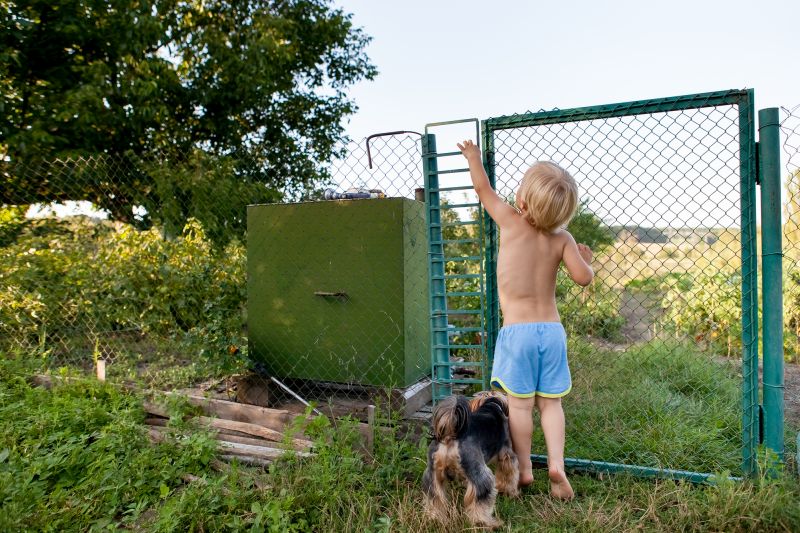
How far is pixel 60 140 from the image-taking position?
6.91 m

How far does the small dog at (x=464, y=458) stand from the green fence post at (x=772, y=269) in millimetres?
1333

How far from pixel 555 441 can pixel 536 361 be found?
0.39m

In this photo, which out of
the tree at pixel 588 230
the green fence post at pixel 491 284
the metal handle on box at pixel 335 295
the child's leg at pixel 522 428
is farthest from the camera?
the tree at pixel 588 230

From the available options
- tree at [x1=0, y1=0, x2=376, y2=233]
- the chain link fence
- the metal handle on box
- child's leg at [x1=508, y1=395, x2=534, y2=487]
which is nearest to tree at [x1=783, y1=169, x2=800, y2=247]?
the chain link fence

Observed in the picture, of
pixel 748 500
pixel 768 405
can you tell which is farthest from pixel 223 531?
pixel 768 405

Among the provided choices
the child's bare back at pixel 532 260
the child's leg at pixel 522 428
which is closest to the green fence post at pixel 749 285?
the child's bare back at pixel 532 260

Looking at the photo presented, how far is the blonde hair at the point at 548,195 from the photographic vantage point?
2182mm

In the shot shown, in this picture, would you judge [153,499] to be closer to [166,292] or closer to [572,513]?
[572,513]

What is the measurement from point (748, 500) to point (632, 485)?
0.50 m

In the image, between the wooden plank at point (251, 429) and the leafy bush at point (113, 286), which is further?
the leafy bush at point (113, 286)

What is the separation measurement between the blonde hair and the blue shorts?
0.49 metres

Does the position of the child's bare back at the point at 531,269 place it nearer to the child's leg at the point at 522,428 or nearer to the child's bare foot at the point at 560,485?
the child's leg at the point at 522,428

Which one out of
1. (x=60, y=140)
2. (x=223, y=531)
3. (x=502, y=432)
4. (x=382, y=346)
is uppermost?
(x=60, y=140)

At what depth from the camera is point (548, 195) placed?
219 cm
